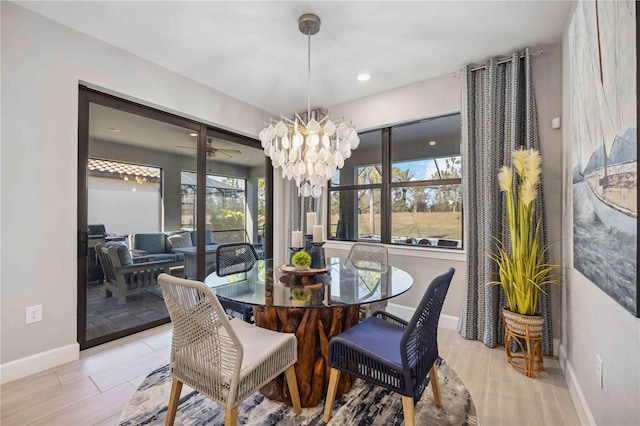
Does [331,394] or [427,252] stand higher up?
[427,252]

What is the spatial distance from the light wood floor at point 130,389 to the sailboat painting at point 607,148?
91 cm

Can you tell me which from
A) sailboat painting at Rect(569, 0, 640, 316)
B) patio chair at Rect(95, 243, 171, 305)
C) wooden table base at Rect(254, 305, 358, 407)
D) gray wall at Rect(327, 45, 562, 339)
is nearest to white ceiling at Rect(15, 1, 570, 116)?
gray wall at Rect(327, 45, 562, 339)

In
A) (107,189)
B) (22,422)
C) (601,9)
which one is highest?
(601,9)

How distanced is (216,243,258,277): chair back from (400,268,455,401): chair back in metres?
1.54

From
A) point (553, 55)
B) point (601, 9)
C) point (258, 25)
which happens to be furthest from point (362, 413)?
point (553, 55)

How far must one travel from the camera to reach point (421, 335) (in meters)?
1.38

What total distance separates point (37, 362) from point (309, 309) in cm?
226

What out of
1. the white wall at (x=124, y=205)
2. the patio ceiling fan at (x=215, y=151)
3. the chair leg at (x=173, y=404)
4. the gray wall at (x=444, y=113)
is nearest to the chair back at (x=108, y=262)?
the white wall at (x=124, y=205)

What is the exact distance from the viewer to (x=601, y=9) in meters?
1.34

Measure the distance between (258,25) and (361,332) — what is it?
242cm

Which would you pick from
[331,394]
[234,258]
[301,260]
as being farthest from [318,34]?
[331,394]

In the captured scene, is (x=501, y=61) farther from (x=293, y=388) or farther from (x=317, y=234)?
(x=293, y=388)

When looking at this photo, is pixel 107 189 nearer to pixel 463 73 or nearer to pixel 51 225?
pixel 51 225

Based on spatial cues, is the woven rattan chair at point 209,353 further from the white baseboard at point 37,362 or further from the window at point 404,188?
the window at point 404,188
